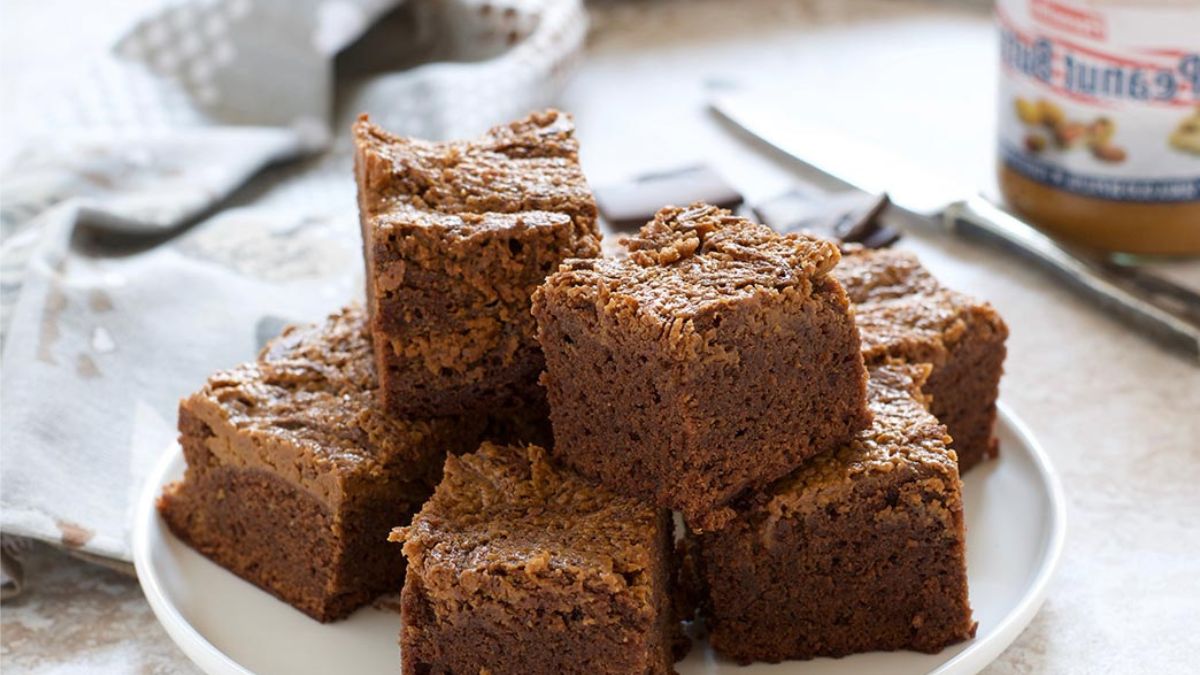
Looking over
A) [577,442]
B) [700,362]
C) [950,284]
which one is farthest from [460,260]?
[950,284]

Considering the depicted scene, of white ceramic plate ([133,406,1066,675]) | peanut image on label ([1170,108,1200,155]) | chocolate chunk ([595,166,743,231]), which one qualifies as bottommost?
white ceramic plate ([133,406,1066,675])

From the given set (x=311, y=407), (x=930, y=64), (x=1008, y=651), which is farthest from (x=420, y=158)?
(x=930, y=64)

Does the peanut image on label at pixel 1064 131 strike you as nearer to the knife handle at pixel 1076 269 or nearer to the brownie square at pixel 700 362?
the knife handle at pixel 1076 269

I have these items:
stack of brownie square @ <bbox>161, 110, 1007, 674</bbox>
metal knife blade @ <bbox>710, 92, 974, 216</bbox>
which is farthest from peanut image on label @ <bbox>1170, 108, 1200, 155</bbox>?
stack of brownie square @ <bbox>161, 110, 1007, 674</bbox>

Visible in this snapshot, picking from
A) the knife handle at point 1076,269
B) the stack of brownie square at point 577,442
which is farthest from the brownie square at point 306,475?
the knife handle at point 1076,269

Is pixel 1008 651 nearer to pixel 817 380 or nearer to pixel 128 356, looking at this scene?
pixel 817 380

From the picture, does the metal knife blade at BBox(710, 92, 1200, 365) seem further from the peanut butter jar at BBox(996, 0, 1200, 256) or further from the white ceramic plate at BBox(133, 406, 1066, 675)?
the white ceramic plate at BBox(133, 406, 1066, 675)

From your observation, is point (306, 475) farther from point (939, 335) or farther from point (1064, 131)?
point (1064, 131)

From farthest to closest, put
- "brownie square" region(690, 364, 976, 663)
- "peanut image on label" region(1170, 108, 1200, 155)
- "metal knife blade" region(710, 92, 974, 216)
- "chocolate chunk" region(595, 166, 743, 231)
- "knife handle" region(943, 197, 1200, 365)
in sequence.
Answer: "metal knife blade" region(710, 92, 974, 216), "chocolate chunk" region(595, 166, 743, 231), "peanut image on label" region(1170, 108, 1200, 155), "knife handle" region(943, 197, 1200, 365), "brownie square" region(690, 364, 976, 663)
